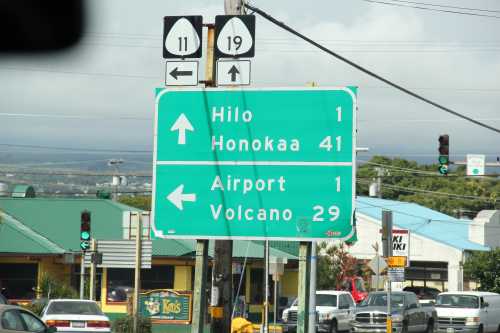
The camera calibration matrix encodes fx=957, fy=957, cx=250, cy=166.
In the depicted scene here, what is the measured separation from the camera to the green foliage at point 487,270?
51.3 meters

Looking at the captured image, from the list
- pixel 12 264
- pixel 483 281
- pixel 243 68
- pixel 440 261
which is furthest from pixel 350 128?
pixel 440 261

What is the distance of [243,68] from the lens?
11094 millimetres

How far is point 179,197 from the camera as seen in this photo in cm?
1059

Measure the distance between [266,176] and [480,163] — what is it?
26.9m

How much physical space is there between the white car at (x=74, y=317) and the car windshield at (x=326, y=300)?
13105 millimetres

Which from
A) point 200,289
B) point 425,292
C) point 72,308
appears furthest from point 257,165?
point 425,292

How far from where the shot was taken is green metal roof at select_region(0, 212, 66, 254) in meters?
41.5

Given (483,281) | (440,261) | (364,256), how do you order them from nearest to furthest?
(483,281)
(440,261)
(364,256)

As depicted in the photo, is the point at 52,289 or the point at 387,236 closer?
the point at 387,236

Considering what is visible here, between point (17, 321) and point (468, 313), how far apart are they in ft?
75.6

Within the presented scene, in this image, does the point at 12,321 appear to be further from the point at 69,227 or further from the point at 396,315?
the point at 69,227

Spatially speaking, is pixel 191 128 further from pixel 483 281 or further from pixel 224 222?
pixel 483 281

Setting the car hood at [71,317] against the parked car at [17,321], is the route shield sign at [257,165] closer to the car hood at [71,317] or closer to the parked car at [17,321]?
the parked car at [17,321]

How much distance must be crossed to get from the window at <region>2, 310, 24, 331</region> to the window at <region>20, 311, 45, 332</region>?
242 millimetres
